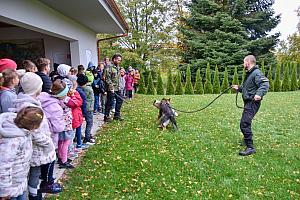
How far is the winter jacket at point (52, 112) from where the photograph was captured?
3521mm

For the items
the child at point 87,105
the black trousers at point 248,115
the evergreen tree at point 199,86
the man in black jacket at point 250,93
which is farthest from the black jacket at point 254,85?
the evergreen tree at point 199,86

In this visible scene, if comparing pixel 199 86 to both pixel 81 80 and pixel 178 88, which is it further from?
pixel 81 80

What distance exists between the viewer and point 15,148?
92.7 inches

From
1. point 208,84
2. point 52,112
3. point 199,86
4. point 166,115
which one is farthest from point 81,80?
point 208,84

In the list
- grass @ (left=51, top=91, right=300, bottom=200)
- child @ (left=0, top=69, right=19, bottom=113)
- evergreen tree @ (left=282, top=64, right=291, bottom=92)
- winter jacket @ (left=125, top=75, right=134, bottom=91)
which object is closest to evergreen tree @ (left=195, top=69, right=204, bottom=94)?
evergreen tree @ (left=282, top=64, right=291, bottom=92)

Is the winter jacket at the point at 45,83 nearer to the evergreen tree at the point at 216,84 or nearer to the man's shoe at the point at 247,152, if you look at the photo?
the man's shoe at the point at 247,152

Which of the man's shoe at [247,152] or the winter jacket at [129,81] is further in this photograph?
the winter jacket at [129,81]

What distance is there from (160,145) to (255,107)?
5.84ft

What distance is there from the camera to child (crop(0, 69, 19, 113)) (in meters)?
2.84

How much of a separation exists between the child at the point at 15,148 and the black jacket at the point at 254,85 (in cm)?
352

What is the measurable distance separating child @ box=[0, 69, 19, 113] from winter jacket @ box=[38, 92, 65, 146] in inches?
23.5

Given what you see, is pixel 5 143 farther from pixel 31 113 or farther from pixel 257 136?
pixel 257 136

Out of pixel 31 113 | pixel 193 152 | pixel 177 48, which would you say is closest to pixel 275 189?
pixel 193 152

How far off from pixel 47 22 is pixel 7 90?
354 centimetres
